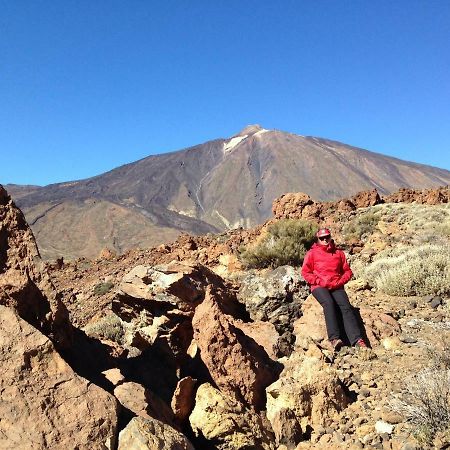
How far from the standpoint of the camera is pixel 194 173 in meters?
133

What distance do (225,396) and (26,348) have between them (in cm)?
132

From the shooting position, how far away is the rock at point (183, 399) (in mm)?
2943

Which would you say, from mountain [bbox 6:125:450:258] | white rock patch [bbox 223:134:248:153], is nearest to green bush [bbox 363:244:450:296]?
mountain [bbox 6:125:450:258]

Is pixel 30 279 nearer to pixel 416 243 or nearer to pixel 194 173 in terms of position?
pixel 416 243

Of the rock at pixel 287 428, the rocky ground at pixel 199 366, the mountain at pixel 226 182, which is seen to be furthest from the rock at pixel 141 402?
the mountain at pixel 226 182

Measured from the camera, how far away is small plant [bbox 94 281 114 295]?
8914mm

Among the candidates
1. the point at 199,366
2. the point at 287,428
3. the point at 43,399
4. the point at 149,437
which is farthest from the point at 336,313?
the point at 43,399

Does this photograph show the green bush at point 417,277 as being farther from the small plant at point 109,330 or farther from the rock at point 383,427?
the small plant at point 109,330

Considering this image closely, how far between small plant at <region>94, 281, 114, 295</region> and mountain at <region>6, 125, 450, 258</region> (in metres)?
63.1

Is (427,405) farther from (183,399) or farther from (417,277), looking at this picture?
(417,277)

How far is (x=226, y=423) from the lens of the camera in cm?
278

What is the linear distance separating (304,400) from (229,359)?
62 cm

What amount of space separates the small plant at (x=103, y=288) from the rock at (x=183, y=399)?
6138 mm

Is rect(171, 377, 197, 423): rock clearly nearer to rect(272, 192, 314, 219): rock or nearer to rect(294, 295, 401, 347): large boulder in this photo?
rect(294, 295, 401, 347): large boulder
